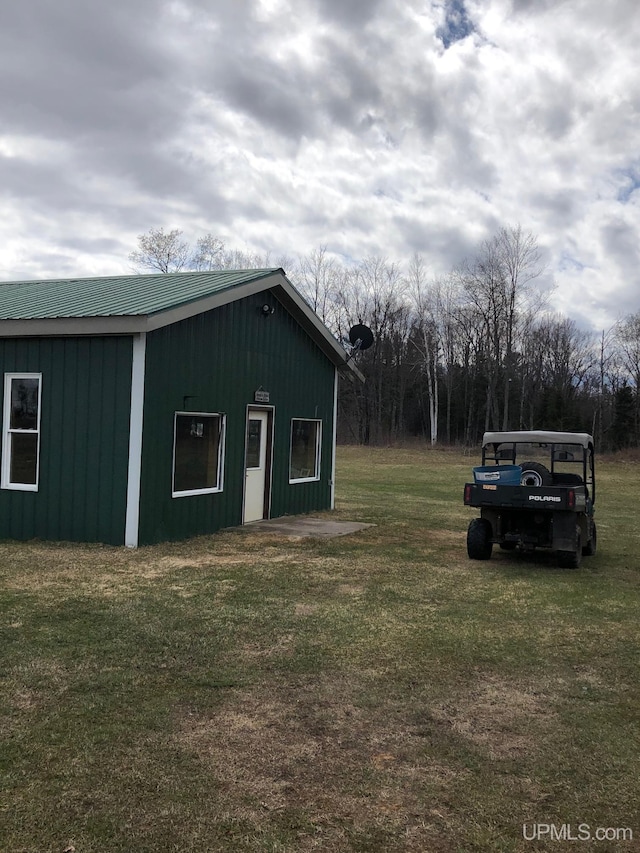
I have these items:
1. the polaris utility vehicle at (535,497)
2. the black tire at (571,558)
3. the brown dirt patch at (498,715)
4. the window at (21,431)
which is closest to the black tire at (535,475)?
the polaris utility vehicle at (535,497)

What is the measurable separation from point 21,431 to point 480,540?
652 cm

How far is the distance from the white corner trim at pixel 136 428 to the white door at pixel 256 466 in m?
2.81

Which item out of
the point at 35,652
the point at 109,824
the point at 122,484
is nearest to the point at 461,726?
the point at 109,824

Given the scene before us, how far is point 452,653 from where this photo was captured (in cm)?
548

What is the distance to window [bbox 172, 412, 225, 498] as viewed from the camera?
33.4ft

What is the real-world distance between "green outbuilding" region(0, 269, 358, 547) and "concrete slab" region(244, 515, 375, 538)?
0.47 meters

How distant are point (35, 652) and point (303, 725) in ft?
Answer: 7.29

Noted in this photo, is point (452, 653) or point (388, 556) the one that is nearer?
point (452, 653)

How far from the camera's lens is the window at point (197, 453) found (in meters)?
10.2

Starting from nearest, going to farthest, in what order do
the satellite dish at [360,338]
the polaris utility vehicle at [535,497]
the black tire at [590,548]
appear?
the polaris utility vehicle at [535,497], the black tire at [590,548], the satellite dish at [360,338]

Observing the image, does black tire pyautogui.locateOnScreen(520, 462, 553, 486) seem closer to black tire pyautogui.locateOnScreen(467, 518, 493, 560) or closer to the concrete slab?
black tire pyautogui.locateOnScreen(467, 518, 493, 560)

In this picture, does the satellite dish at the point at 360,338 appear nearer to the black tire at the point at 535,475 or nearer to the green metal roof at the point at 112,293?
the green metal roof at the point at 112,293

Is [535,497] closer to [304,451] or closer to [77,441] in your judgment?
[304,451]

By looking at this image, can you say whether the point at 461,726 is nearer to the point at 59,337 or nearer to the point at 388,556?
the point at 388,556
